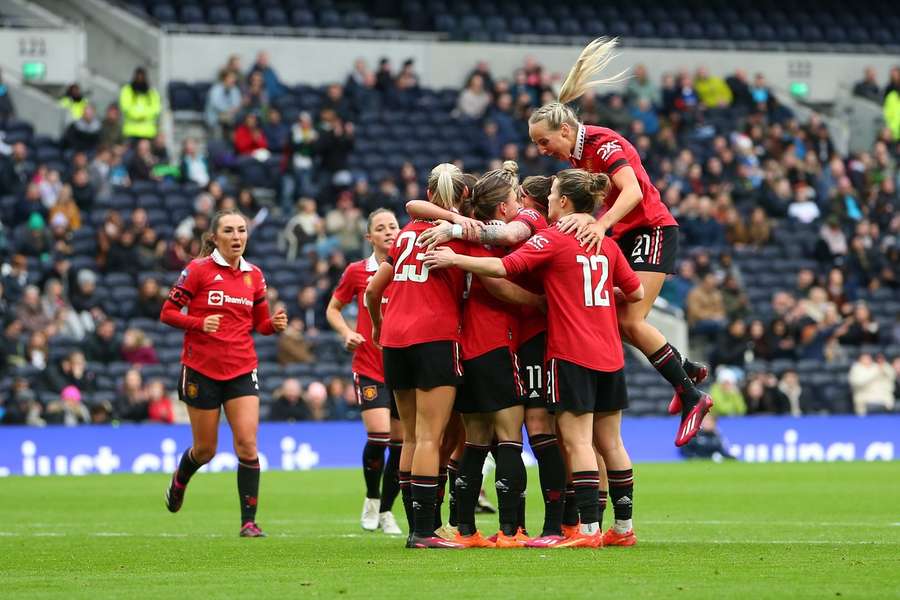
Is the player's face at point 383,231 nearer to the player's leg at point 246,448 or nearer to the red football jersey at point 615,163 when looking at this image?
the player's leg at point 246,448

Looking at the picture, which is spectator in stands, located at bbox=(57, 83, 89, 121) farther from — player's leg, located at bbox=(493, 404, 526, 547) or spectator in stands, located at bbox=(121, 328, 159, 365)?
player's leg, located at bbox=(493, 404, 526, 547)

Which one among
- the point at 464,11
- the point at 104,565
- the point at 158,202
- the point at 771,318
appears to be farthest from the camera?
the point at 464,11

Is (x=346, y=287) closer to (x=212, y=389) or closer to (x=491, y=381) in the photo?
(x=212, y=389)

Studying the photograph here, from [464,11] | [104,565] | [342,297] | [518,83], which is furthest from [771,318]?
[104,565]

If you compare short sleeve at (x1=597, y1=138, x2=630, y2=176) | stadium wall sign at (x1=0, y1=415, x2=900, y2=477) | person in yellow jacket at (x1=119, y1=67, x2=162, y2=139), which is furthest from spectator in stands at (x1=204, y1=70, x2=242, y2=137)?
short sleeve at (x1=597, y1=138, x2=630, y2=176)

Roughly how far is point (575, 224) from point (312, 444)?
12829 mm

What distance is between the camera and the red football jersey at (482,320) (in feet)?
31.9

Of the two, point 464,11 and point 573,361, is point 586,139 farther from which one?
point 464,11

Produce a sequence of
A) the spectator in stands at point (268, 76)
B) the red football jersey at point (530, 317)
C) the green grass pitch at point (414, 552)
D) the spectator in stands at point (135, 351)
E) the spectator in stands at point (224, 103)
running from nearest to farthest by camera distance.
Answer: the green grass pitch at point (414, 552) → the red football jersey at point (530, 317) → the spectator in stands at point (135, 351) → the spectator in stands at point (224, 103) → the spectator in stands at point (268, 76)

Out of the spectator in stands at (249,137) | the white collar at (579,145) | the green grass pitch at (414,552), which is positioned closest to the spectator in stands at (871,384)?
the green grass pitch at (414,552)

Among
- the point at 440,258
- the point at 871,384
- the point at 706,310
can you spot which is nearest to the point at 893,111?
the point at 706,310

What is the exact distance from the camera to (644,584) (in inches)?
303

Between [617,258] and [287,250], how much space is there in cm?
1641

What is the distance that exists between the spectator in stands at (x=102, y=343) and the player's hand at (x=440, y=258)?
1352cm
